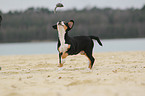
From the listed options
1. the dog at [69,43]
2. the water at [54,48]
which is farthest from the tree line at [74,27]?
the dog at [69,43]

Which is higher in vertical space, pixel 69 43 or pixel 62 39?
pixel 62 39

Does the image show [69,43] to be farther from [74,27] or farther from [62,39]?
[74,27]

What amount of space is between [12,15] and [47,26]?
10411 millimetres

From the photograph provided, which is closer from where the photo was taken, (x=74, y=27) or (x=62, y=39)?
(x=62, y=39)

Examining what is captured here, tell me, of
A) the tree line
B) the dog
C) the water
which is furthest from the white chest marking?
the tree line

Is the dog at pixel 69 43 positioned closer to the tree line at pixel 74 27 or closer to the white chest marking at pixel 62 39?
the white chest marking at pixel 62 39

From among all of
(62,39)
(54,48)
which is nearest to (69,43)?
(62,39)

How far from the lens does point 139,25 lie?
4881 cm

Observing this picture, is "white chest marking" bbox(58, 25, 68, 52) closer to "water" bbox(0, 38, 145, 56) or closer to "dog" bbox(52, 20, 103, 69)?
"dog" bbox(52, 20, 103, 69)

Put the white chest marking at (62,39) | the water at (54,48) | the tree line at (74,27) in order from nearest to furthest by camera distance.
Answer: the white chest marking at (62,39), the water at (54,48), the tree line at (74,27)

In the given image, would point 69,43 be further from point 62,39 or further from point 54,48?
point 54,48

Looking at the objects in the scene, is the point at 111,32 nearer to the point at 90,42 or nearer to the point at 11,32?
the point at 11,32

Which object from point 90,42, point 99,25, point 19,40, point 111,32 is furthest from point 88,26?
point 90,42

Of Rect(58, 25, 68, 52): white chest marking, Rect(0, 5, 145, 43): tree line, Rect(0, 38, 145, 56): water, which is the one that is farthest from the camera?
Rect(0, 5, 145, 43): tree line
